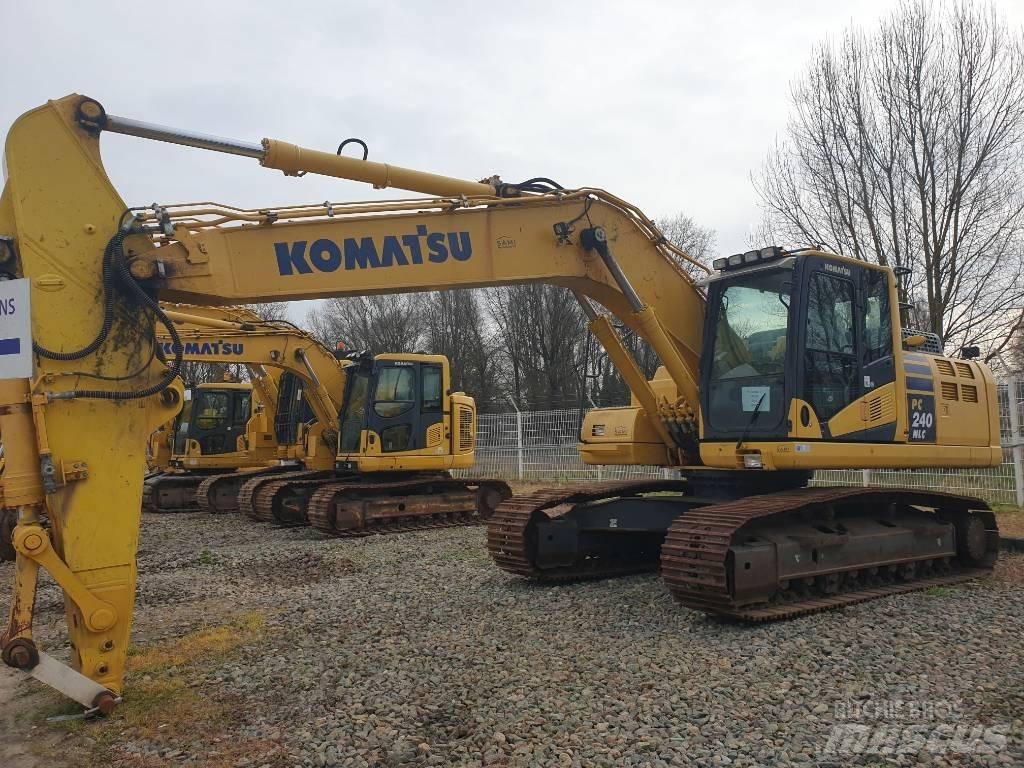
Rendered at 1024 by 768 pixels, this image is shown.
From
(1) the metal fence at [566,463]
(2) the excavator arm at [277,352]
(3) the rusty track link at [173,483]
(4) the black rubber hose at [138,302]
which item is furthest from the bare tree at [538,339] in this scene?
(4) the black rubber hose at [138,302]

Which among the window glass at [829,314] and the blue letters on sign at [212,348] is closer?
the window glass at [829,314]

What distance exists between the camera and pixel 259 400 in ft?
59.2

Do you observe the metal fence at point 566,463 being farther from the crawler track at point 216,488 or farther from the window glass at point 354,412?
the crawler track at point 216,488

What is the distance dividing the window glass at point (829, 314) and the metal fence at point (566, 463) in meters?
6.32

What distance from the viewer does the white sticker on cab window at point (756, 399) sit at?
6.57m

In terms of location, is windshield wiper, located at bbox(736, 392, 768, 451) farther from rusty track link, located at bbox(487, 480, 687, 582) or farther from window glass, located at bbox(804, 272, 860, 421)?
rusty track link, located at bbox(487, 480, 687, 582)

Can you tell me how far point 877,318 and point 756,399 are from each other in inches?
56.2

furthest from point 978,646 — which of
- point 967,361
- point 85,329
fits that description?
point 85,329

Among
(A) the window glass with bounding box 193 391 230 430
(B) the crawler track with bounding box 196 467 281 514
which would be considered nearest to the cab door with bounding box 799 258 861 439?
(B) the crawler track with bounding box 196 467 281 514

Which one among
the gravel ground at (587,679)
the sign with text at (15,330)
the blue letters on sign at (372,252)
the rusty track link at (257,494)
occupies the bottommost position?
the gravel ground at (587,679)

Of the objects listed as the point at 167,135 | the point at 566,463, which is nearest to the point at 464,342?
the point at 566,463

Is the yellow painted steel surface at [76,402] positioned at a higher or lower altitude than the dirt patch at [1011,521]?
higher

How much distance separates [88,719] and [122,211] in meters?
2.74

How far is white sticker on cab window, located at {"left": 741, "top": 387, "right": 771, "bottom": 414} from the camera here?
6.57m
